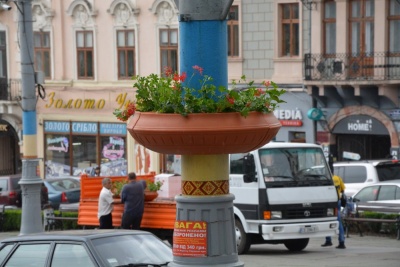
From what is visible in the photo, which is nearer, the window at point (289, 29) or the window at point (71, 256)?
the window at point (71, 256)

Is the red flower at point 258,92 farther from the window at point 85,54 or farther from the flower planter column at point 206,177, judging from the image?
the window at point 85,54

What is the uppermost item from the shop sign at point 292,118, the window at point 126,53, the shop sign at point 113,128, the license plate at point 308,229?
the window at point 126,53

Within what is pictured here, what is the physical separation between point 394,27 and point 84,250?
2531cm

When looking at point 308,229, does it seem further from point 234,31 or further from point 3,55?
point 3,55

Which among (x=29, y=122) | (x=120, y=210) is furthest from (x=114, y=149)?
(x=29, y=122)

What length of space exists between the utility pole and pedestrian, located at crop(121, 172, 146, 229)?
163 centimetres

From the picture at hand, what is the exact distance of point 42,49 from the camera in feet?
150

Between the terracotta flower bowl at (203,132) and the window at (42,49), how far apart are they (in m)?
38.5

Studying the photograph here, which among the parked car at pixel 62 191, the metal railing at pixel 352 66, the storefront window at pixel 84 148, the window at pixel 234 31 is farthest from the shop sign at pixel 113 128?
the metal railing at pixel 352 66

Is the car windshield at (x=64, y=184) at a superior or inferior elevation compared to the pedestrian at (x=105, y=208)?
inferior

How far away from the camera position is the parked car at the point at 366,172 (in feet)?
100

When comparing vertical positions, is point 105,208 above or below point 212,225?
below

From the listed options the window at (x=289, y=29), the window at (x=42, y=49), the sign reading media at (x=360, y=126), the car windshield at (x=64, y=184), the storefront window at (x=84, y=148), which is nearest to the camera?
the car windshield at (x=64, y=184)

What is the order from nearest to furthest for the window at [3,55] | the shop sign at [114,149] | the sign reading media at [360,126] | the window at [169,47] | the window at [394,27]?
1. the window at [394,27]
2. the sign reading media at [360,126]
3. the window at [169,47]
4. the shop sign at [114,149]
5. the window at [3,55]
